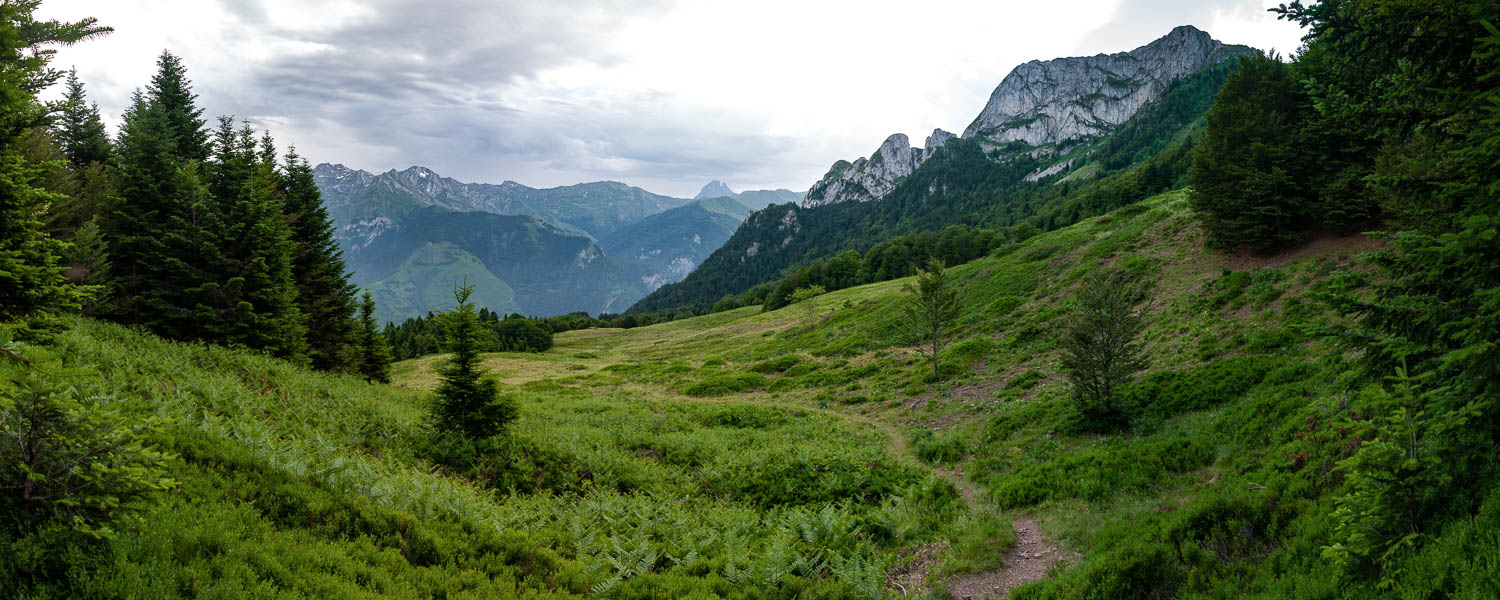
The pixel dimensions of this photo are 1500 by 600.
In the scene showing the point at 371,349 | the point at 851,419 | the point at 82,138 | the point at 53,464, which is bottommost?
the point at 851,419

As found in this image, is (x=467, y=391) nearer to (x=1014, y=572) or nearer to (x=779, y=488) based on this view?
(x=779, y=488)

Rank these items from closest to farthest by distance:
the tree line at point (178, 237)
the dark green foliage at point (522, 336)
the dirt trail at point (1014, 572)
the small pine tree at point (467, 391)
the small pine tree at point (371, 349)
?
the dirt trail at point (1014, 572)
the small pine tree at point (467, 391)
the tree line at point (178, 237)
the small pine tree at point (371, 349)
the dark green foliage at point (522, 336)

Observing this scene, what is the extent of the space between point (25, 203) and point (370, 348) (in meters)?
31.8

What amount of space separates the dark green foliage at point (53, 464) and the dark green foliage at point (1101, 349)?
20997 mm

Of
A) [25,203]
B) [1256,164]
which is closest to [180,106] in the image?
[25,203]

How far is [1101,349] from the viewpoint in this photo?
17.3 meters

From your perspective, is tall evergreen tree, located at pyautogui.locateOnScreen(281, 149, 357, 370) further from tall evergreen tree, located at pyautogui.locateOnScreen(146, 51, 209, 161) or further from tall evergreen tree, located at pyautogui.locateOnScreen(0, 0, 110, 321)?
tall evergreen tree, located at pyautogui.locateOnScreen(0, 0, 110, 321)

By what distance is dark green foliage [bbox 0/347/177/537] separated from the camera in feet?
20.6

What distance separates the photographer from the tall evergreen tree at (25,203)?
7.90 metres

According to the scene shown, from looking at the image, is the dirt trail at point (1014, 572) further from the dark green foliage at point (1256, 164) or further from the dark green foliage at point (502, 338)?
the dark green foliage at point (502, 338)

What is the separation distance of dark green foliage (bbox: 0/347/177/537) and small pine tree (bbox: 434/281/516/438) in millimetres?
9092

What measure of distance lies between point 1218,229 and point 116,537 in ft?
136

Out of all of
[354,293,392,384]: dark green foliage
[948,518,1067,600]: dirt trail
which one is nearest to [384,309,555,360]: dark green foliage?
[354,293,392,384]: dark green foliage

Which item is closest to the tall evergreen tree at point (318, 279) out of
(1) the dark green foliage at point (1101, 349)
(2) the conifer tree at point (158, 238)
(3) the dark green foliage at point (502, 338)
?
(2) the conifer tree at point (158, 238)
